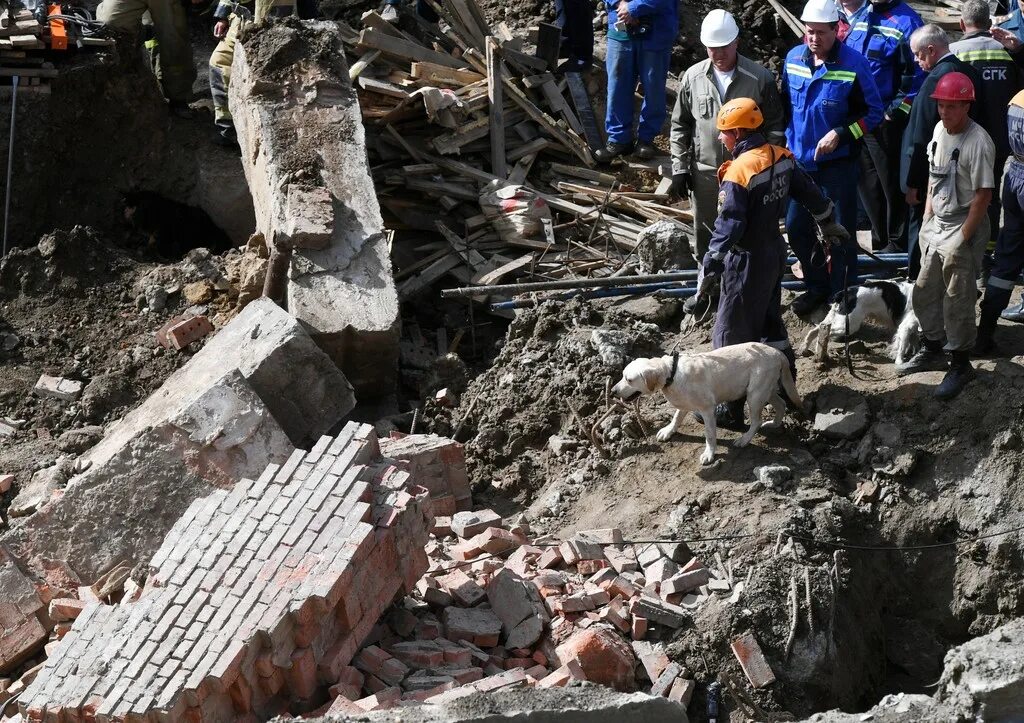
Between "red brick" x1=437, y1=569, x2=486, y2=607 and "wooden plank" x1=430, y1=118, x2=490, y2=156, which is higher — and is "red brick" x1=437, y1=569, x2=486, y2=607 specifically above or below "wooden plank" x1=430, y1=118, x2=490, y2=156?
below

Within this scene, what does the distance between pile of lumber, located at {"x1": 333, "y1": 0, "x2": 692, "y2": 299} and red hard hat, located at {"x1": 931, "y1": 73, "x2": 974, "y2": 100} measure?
3445 mm

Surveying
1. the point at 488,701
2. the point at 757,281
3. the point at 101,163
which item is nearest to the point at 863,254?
the point at 757,281

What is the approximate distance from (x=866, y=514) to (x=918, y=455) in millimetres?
546

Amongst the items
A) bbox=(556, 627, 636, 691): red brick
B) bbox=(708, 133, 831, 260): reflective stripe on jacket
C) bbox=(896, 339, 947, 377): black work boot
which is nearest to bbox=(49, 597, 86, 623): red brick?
bbox=(556, 627, 636, 691): red brick

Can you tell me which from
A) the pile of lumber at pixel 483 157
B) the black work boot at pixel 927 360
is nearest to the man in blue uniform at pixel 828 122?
the black work boot at pixel 927 360

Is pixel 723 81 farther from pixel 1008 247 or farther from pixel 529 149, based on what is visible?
pixel 529 149

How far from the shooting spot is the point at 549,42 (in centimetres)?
1195

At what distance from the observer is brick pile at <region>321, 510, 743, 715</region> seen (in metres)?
6.39

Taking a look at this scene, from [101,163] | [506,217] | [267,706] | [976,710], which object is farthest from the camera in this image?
[101,163]

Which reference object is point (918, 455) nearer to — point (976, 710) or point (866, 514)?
point (866, 514)

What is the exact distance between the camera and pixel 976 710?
5508 millimetres

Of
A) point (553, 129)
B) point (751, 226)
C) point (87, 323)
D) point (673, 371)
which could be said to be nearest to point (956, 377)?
point (751, 226)

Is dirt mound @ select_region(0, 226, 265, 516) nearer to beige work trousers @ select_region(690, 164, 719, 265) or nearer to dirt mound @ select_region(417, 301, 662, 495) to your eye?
dirt mound @ select_region(417, 301, 662, 495)

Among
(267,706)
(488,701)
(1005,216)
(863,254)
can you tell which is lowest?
(267,706)
